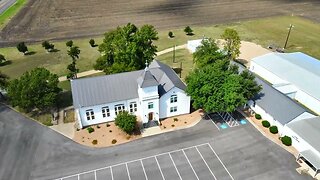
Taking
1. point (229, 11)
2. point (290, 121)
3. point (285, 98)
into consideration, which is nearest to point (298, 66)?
point (285, 98)

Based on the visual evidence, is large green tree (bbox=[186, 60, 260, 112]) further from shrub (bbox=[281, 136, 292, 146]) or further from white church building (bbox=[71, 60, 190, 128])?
shrub (bbox=[281, 136, 292, 146])

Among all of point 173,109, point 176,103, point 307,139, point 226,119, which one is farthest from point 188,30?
point 307,139

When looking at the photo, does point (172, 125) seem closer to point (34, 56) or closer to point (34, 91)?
point (34, 91)

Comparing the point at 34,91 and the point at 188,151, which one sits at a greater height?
the point at 34,91

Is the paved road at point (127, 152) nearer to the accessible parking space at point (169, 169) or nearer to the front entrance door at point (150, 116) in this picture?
the accessible parking space at point (169, 169)

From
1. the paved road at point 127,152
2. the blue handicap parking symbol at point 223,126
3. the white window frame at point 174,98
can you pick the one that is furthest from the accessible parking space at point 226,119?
the white window frame at point 174,98

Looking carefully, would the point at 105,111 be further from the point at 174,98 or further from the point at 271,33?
the point at 271,33
